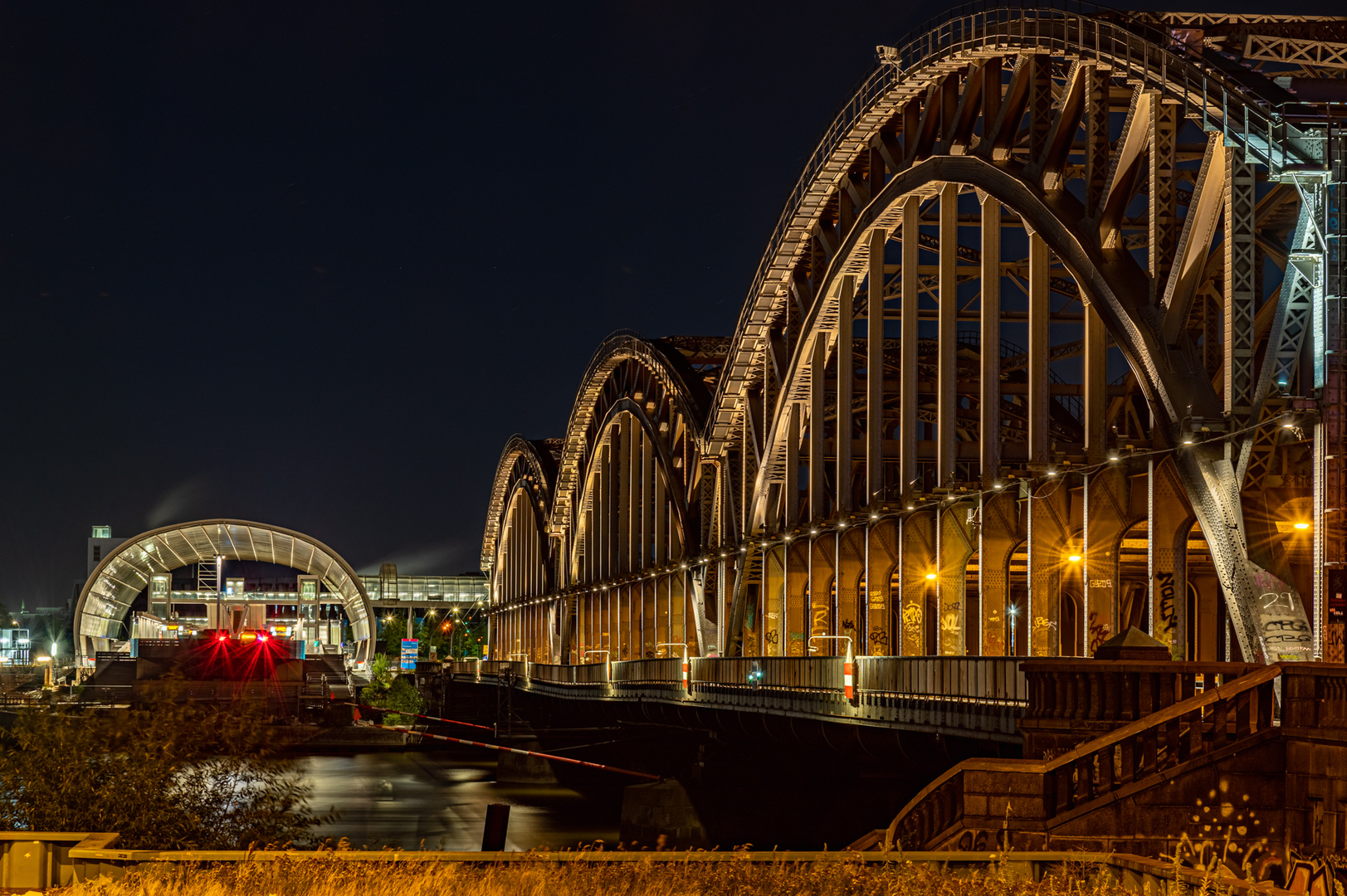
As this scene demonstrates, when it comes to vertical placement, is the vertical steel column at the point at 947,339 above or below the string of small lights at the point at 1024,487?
above

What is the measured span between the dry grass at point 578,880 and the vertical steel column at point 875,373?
99.2 feet

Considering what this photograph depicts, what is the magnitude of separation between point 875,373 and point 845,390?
137 inches

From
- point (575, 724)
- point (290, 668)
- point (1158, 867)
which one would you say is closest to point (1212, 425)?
point (1158, 867)

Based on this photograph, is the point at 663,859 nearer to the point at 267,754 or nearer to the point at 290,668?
the point at 267,754

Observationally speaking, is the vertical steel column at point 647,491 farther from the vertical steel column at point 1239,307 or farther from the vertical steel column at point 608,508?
the vertical steel column at point 1239,307

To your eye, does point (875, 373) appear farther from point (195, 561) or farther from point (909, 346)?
point (195, 561)

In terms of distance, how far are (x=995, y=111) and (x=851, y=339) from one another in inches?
519

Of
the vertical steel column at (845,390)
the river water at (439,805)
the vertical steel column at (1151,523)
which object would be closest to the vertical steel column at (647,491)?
the river water at (439,805)

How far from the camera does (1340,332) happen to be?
25578mm

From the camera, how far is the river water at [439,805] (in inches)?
2242

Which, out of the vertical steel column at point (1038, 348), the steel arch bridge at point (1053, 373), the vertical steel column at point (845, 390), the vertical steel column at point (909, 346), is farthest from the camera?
the vertical steel column at point (845, 390)

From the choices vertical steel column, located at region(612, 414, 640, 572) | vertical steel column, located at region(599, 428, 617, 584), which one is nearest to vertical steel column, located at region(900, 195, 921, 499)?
vertical steel column, located at region(612, 414, 640, 572)

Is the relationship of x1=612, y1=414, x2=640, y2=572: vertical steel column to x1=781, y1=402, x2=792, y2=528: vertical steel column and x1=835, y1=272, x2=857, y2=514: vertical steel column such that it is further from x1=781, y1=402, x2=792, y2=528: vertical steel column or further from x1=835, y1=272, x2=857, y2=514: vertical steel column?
x1=835, y1=272, x2=857, y2=514: vertical steel column

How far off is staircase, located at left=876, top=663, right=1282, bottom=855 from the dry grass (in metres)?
3.13
